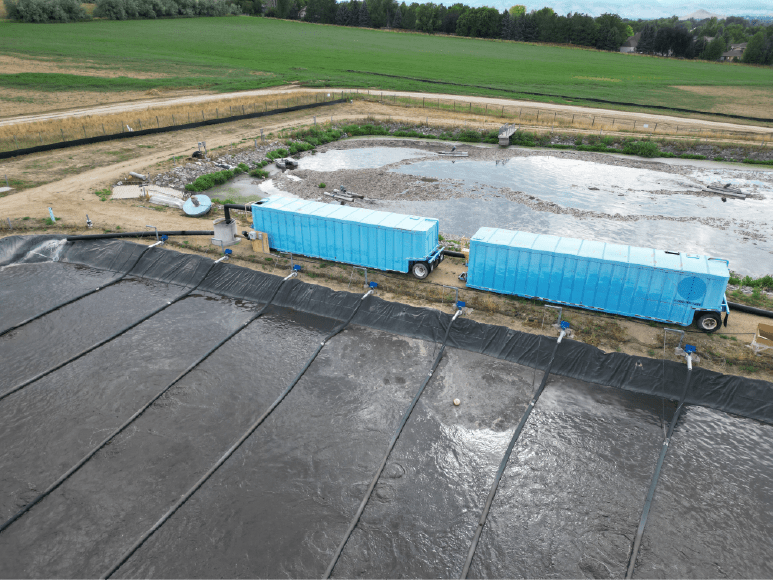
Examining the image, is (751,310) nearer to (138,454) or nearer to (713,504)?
(713,504)

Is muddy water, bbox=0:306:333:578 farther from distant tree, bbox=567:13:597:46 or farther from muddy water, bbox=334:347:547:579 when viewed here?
distant tree, bbox=567:13:597:46

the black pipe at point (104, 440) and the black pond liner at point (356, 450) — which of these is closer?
the black pond liner at point (356, 450)

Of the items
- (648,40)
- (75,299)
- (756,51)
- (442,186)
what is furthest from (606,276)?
(648,40)

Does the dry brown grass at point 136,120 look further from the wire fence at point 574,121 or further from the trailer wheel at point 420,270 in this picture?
the trailer wheel at point 420,270

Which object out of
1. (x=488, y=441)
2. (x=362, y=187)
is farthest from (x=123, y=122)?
(x=488, y=441)

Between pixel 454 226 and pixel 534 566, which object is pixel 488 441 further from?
pixel 454 226

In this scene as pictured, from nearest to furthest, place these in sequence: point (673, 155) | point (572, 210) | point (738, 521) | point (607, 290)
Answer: point (738, 521), point (607, 290), point (572, 210), point (673, 155)

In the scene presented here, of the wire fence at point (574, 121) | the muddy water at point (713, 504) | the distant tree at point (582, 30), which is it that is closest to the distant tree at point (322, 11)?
the distant tree at point (582, 30)
